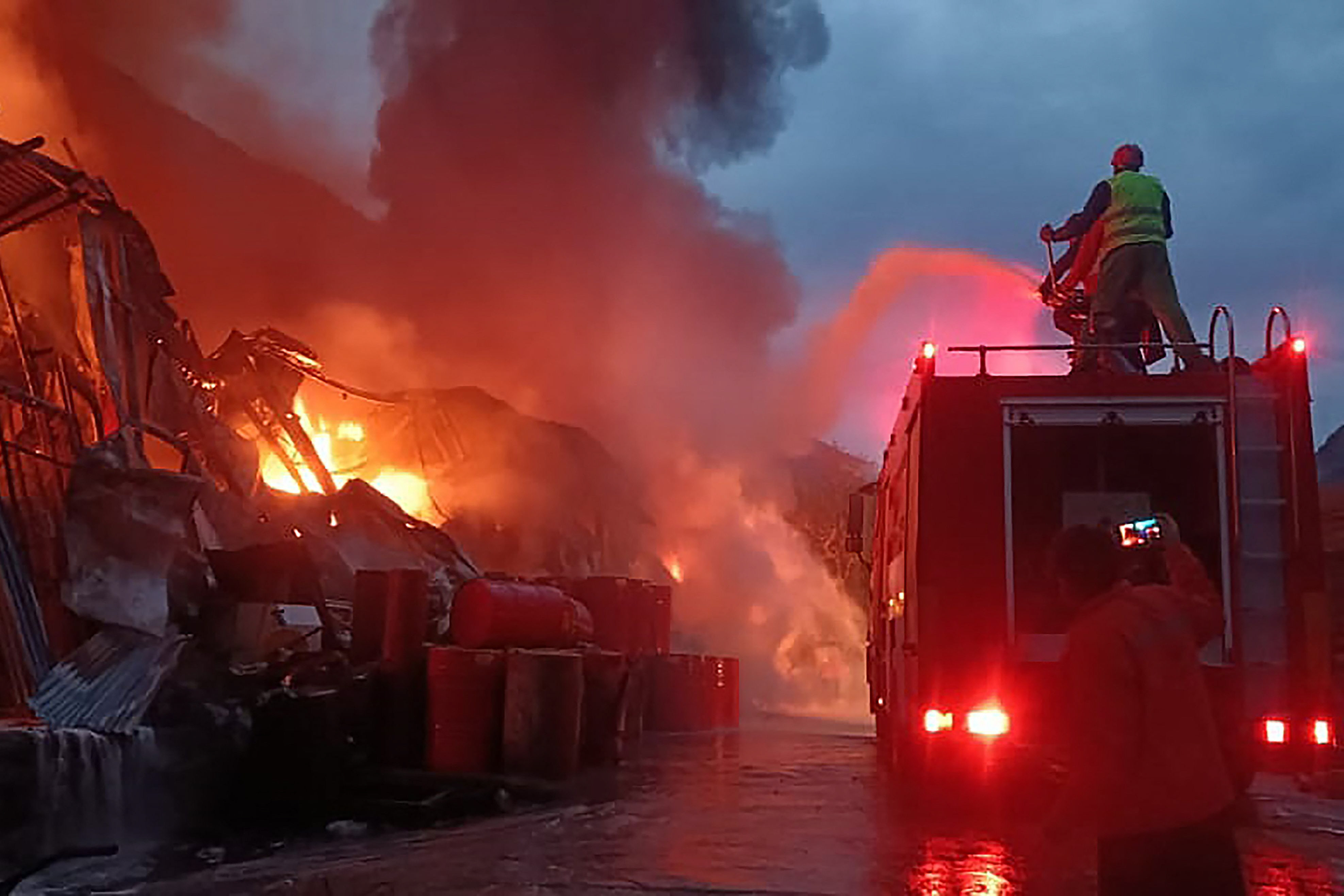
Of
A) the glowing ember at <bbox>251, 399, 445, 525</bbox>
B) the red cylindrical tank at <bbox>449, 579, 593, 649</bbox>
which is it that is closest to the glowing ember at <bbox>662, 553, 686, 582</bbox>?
the glowing ember at <bbox>251, 399, 445, 525</bbox>

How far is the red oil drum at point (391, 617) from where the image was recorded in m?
9.82

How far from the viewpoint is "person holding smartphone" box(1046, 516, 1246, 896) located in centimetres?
306

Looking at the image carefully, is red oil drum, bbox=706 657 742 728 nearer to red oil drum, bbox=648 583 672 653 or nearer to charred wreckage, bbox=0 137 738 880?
red oil drum, bbox=648 583 672 653

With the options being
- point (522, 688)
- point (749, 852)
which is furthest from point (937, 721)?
point (522, 688)

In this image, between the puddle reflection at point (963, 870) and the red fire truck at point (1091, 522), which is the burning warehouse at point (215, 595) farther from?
the puddle reflection at point (963, 870)

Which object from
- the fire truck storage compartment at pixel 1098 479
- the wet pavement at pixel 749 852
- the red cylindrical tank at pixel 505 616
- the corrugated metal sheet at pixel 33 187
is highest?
the corrugated metal sheet at pixel 33 187

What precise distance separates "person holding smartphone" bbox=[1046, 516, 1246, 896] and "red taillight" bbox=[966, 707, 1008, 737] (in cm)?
438

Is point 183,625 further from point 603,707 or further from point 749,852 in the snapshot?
point 749,852

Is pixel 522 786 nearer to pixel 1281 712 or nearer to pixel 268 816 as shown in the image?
pixel 268 816

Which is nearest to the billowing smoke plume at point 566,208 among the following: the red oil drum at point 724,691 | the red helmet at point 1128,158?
the red oil drum at point 724,691

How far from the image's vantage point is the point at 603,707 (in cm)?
1123

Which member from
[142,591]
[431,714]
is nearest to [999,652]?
[431,714]

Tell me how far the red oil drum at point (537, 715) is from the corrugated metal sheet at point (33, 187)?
17.9ft

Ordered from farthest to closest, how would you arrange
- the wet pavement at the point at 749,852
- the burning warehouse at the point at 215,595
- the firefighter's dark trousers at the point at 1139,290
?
the firefighter's dark trousers at the point at 1139,290
the burning warehouse at the point at 215,595
the wet pavement at the point at 749,852
